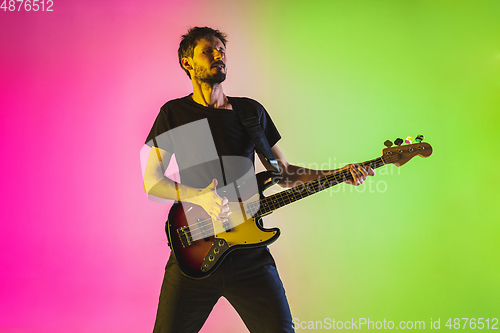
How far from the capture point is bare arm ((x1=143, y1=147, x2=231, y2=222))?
57.8 inches

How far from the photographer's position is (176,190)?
1.54 m

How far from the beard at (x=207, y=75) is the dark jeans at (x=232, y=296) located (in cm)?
91

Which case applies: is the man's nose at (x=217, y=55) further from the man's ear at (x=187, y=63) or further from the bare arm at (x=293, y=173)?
the bare arm at (x=293, y=173)

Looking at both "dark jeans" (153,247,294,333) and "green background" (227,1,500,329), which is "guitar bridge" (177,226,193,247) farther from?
"green background" (227,1,500,329)

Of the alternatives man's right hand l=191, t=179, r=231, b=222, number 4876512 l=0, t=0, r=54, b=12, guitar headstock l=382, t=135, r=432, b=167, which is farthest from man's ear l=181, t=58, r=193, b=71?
number 4876512 l=0, t=0, r=54, b=12

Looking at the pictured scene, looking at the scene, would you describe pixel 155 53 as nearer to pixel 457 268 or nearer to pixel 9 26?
pixel 9 26

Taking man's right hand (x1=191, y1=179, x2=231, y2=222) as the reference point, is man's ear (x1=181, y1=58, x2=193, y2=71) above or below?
above

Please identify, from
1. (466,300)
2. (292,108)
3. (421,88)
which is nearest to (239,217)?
(292,108)

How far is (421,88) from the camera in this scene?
2.28m

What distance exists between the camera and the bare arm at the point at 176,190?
147 cm

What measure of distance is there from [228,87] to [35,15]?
158 centimetres

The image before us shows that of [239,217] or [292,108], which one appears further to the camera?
[292,108]

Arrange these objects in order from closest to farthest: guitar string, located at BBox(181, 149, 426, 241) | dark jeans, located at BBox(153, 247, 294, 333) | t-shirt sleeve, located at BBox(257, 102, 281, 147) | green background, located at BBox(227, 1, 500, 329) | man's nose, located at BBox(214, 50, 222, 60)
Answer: dark jeans, located at BBox(153, 247, 294, 333) < guitar string, located at BBox(181, 149, 426, 241) < man's nose, located at BBox(214, 50, 222, 60) < t-shirt sleeve, located at BBox(257, 102, 281, 147) < green background, located at BBox(227, 1, 500, 329)

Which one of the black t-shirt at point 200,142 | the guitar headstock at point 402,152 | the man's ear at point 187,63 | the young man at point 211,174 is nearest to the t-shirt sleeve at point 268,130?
the young man at point 211,174
